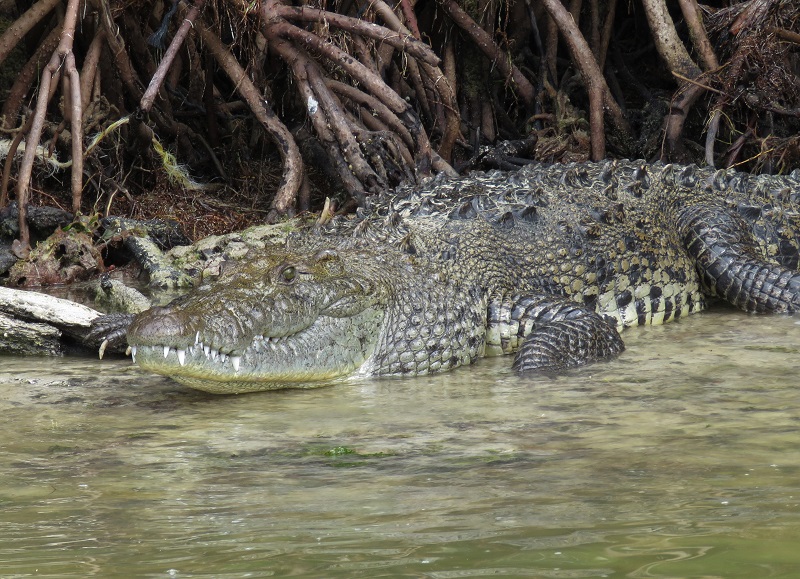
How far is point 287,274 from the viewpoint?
426 centimetres

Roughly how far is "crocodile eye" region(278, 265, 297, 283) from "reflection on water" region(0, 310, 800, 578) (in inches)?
17.5

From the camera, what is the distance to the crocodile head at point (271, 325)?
377 centimetres

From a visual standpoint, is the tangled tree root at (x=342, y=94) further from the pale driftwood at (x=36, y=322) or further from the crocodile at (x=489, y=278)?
the pale driftwood at (x=36, y=322)

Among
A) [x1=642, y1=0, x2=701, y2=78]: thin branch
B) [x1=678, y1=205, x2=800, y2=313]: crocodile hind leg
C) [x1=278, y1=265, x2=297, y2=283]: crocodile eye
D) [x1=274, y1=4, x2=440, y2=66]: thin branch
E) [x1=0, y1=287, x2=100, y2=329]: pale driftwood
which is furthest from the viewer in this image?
[x1=642, y1=0, x2=701, y2=78]: thin branch

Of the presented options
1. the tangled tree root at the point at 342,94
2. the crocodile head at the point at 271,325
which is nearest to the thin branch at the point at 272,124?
the tangled tree root at the point at 342,94

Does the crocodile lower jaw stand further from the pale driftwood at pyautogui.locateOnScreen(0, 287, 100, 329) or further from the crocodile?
the pale driftwood at pyautogui.locateOnScreen(0, 287, 100, 329)

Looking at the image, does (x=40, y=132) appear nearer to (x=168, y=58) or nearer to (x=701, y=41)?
(x=168, y=58)

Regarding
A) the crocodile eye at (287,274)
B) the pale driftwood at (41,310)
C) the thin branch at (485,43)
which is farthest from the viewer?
the thin branch at (485,43)

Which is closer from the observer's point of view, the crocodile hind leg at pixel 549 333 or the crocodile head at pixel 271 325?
the crocodile head at pixel 271 325

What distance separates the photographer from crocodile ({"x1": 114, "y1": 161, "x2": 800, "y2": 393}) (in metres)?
4.07

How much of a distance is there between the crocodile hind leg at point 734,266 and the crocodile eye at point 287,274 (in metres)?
2.55

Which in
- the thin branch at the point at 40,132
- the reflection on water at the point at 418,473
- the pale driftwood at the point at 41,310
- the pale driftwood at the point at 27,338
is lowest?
the reflection on water at the point at 418,473

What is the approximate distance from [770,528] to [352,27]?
214 inches

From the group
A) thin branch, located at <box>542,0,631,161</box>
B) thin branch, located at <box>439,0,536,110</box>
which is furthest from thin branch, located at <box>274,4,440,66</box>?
thin branch, located at <box>439,0,536,110</box>
